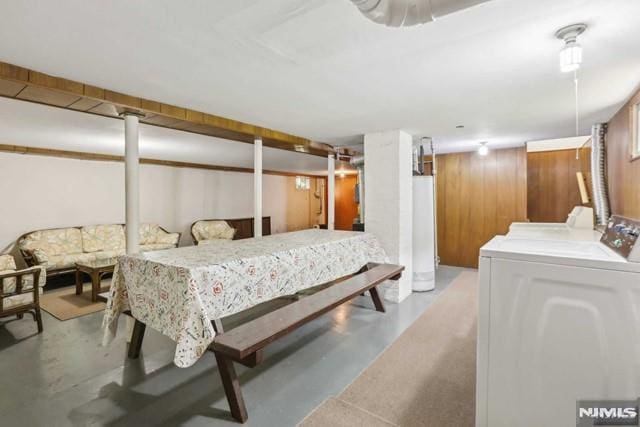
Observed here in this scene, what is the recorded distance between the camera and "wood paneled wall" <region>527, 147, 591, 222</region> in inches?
196

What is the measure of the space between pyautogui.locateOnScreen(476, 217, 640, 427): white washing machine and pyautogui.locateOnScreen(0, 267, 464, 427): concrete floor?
116cm

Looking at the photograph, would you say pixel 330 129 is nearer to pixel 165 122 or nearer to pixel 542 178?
pixel 165 122

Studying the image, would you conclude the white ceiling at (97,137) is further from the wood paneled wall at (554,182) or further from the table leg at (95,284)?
the wood paneled wall at (554,182)

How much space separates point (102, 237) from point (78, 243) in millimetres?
358

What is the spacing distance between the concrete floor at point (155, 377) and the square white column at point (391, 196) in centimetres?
87

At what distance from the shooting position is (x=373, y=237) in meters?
3.86

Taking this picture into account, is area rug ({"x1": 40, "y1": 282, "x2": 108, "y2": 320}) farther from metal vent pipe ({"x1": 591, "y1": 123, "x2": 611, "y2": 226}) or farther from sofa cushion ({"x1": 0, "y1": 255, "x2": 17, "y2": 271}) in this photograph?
metal vent pipe ({"x1": 591, "y1": 123, "x2": 611, "y2": 226})

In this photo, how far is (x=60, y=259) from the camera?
4602 mm

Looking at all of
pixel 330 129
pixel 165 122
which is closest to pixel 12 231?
pixel 165 122

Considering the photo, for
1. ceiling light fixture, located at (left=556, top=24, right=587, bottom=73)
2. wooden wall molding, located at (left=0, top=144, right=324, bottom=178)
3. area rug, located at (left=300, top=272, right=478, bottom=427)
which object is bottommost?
area rug, located at (left=300, top=272, right=478, bottom=427)

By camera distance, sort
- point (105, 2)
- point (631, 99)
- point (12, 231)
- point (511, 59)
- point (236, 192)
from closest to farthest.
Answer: point (105, 2)
point (511, 59)
point (631, 99)
point (12, 231)
point (236, 192)

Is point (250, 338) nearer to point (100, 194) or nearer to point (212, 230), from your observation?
point (100, 194)

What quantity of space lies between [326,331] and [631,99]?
3349 millimetres

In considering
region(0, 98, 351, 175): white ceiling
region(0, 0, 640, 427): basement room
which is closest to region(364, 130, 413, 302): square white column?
region(0, 0, 640, 427): basement room
